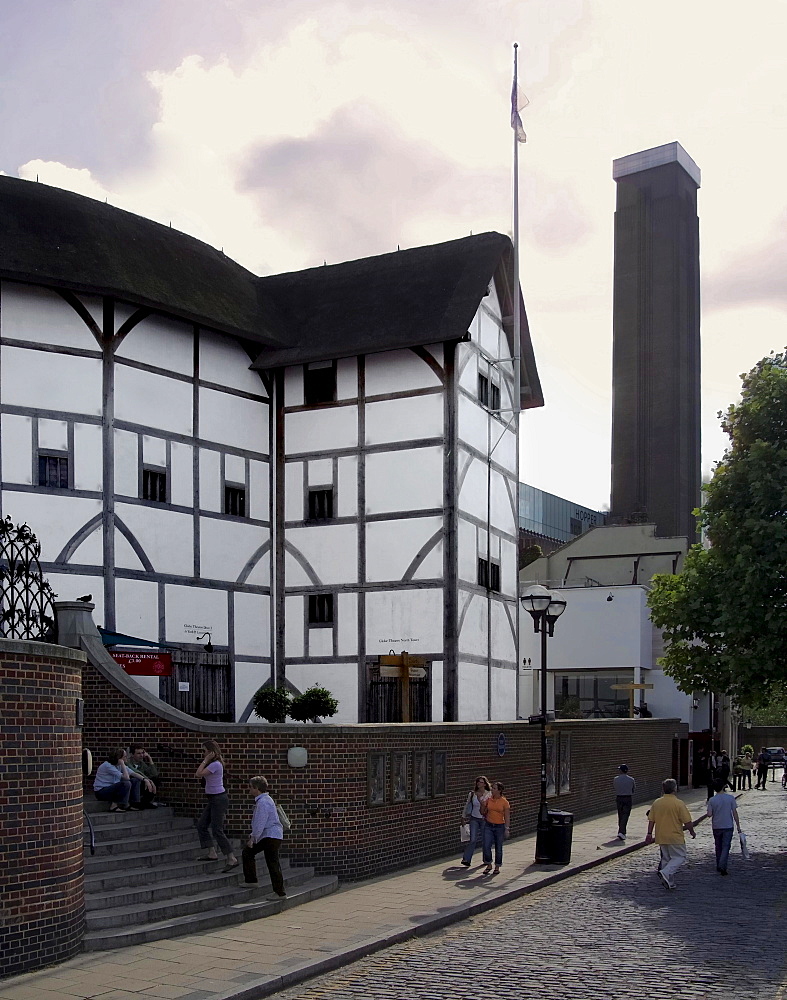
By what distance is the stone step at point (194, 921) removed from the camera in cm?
1189

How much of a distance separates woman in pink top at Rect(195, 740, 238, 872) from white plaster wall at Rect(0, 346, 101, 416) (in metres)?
11.8

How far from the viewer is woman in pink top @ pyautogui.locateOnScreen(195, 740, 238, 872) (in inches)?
596

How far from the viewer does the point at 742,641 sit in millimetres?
22531

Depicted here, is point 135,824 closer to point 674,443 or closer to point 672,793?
point 672,793

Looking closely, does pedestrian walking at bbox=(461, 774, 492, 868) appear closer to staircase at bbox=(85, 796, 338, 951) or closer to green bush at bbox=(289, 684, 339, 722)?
staircase at bbox=(85, 796, 338, 951)

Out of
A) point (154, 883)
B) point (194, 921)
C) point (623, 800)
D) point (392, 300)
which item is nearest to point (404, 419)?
point (392, 300)

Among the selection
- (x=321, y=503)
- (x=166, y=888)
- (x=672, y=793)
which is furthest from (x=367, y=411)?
(x=166, y=888)

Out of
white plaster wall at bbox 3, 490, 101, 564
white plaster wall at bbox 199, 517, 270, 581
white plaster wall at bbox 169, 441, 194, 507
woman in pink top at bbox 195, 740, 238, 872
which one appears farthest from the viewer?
white plaster wall at bbox 199, 517, 270, 581

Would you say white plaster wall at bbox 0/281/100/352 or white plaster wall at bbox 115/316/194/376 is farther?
white plaster wall at bbox 115/316/194/376

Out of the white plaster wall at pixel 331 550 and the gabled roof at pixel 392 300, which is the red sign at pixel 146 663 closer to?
the white plaster wall at pixel 331 550

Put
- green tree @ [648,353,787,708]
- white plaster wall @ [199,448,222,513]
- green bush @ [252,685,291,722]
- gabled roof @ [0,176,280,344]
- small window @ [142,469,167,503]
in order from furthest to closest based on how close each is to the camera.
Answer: white plaster wall @ [199,448,222,513], small window @ [142,469,167,503], green bush @ [252,685,291,722], gabled roof @ [0,176,280,344], green tree @ [648,353,787,708]

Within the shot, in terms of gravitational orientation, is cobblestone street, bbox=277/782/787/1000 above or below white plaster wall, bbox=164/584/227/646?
below

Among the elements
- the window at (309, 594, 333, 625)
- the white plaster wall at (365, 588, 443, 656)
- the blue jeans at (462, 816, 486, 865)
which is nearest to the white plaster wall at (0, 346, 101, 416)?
the window at (309, 594, 333, 625)

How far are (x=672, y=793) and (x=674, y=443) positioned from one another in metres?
63.3
